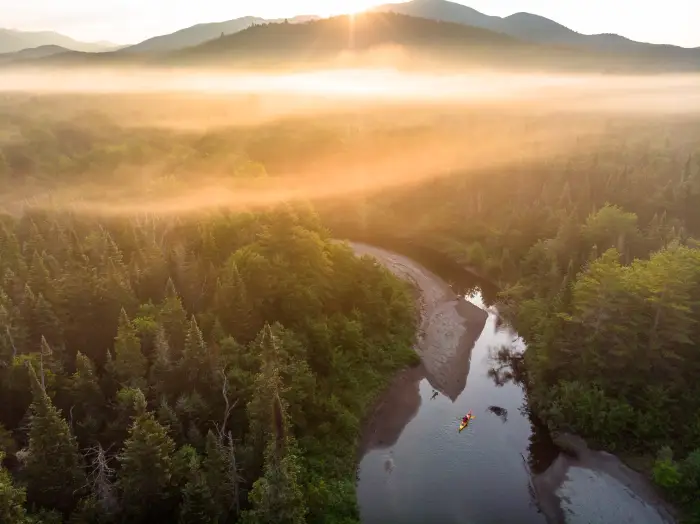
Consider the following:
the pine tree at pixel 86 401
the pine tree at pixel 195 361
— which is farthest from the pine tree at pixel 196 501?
the pine tree at pixel 86 401

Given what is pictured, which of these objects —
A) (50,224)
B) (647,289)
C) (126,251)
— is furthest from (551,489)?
(50,224)

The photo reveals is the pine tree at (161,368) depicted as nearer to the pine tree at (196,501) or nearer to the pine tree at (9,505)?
the pine tree at (196,501)

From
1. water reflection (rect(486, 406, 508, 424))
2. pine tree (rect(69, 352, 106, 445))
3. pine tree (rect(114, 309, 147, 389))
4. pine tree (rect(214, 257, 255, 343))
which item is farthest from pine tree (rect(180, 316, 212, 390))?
water reflection (rect(486, 406, 508, 424))

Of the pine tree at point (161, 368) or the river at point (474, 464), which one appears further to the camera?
the river at point (474, 464)

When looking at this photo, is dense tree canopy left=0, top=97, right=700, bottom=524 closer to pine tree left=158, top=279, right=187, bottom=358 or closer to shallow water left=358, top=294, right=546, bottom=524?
pine tree left=158, top=279, right=187, bottom=358

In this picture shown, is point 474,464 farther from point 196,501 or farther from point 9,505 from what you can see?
point 9,505

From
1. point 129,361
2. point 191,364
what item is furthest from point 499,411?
point 129,361
